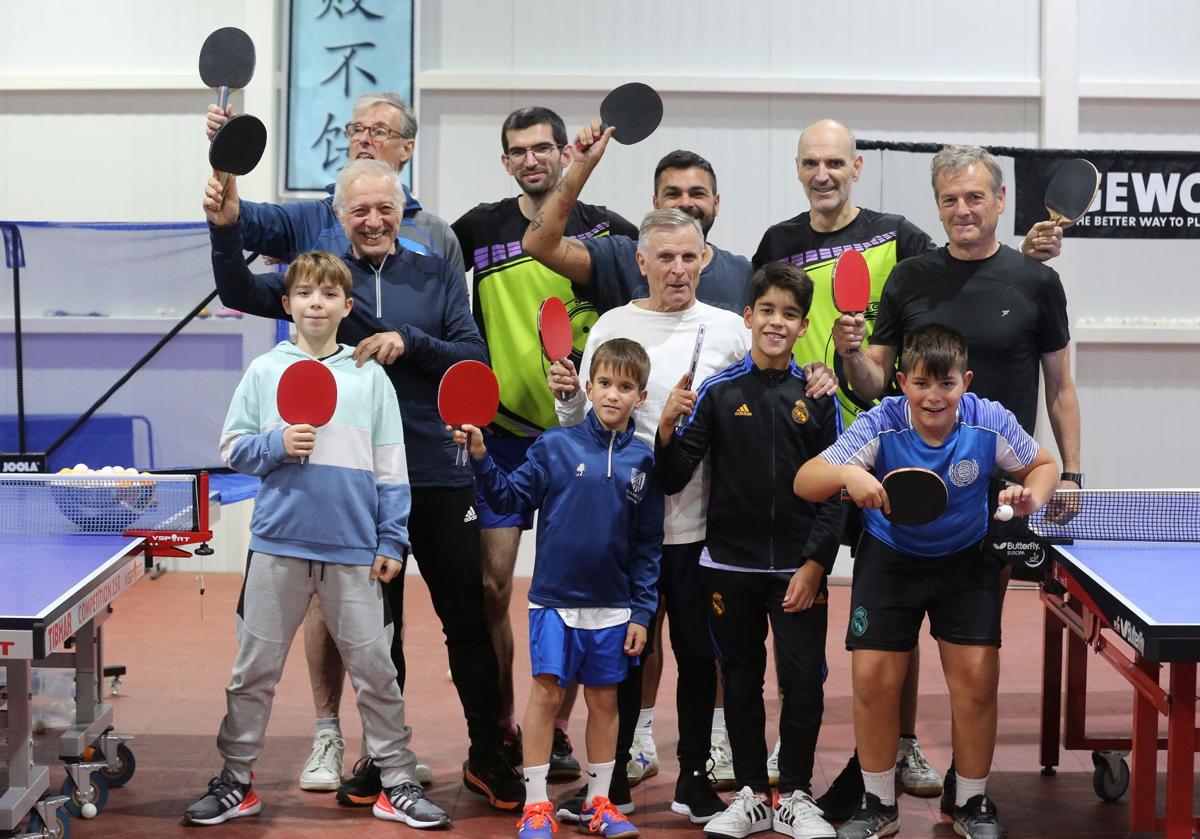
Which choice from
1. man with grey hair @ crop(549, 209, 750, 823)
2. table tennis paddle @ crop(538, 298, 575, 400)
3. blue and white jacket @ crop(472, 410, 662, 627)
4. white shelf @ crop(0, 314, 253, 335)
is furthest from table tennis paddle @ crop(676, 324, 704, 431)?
white shelf @ crop(0, 314, 253, 335)

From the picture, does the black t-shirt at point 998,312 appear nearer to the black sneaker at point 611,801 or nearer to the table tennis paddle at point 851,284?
the table tennis paddle at point 851,284

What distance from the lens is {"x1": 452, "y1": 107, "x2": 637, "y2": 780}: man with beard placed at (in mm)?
4770

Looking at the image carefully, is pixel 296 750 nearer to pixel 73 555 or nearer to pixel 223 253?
pixel 73 555

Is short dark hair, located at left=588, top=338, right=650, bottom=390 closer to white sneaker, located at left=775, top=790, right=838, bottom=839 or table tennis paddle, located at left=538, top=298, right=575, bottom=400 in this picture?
table tennis paddle, located at left=538, top=298, right=575, bottom=400

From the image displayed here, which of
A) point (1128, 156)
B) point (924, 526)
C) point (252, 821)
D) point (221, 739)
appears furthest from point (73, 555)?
point (1128, 156)

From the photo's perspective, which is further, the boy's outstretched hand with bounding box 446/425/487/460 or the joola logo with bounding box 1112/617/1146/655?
the boy's outstretched hand with bounding box 446/425/487/460

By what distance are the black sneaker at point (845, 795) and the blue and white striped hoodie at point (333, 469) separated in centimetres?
154

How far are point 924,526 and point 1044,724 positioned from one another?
1.28m

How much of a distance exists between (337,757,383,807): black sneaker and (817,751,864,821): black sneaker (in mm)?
1407

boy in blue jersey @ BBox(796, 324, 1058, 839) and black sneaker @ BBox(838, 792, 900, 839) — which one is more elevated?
boy in blue jersey @ BBox(796, 324, 1058, 839)

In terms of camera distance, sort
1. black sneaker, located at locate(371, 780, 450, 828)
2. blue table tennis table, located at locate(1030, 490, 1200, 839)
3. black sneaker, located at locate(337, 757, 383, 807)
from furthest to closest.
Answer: black sneaker, located at locate(337, 757, 383, 807), black sneaker, located at locate(371, 780, 450, 828), blue table tennis table, located at locate(1030, 490, 1200, 839)

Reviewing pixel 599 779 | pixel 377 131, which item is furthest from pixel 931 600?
pixel 377 131

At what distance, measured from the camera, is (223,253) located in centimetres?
424

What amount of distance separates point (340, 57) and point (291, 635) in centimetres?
544
